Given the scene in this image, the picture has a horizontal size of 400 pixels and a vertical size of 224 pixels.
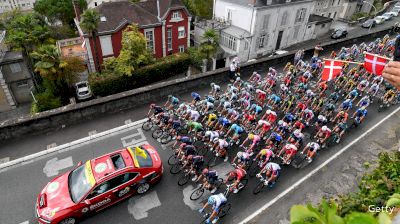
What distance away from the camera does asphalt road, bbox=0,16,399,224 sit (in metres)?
10.8

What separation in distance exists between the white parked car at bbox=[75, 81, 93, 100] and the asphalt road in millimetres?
16765

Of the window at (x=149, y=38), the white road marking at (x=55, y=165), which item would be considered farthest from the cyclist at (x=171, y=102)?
the window at (x=149, y=38)

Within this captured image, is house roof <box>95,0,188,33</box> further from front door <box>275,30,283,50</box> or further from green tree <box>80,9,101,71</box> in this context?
front door <box>275,30,283,50</box>

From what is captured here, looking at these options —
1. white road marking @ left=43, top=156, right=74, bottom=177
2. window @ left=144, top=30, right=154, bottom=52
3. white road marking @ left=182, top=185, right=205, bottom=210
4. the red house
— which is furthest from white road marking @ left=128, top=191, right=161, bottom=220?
window @ left=144, top=30, right=154, bottom=52

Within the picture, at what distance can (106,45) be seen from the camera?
109ft

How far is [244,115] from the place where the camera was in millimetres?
15633

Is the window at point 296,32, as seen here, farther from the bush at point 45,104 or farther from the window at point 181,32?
the bush at point 45,104

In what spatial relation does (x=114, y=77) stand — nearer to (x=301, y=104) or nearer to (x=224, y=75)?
(x=224, y=75)

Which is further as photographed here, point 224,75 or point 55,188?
point 224,75

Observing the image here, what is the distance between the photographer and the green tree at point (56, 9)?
55125mm

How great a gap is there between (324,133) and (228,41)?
25596mm

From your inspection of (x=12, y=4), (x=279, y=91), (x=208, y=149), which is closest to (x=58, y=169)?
(x=208, y=149)

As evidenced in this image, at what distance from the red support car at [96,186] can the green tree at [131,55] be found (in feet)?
58.7

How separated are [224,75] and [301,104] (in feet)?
20.5
